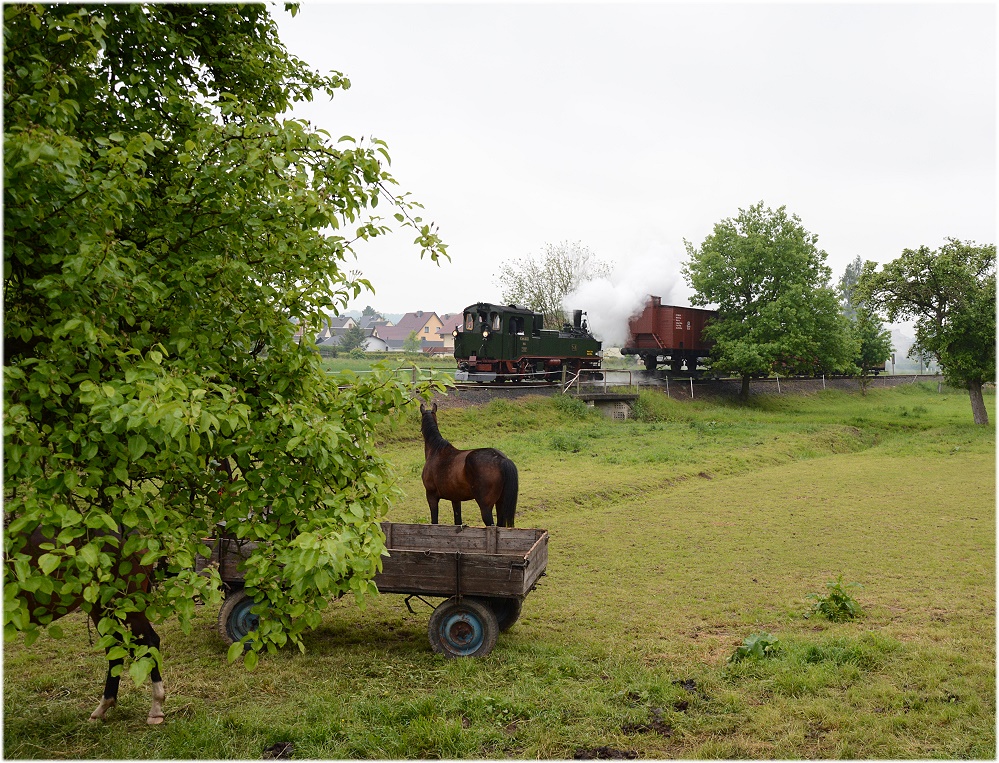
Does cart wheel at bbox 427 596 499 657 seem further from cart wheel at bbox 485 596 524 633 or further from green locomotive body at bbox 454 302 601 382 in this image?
green locomotive body at bbox 454 302 601 382

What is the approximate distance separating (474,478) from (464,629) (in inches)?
94.2

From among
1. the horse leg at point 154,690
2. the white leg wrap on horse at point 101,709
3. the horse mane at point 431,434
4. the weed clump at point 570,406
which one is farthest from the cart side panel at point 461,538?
the weed clump at point 570,406

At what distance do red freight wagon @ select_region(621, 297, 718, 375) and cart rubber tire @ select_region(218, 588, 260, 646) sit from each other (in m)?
32.9

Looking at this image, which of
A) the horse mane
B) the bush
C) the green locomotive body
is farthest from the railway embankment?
the horse mane

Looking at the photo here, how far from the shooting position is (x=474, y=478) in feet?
30.4

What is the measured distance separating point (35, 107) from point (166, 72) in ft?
5.62

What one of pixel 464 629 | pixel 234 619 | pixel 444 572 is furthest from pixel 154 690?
pixel 464 629

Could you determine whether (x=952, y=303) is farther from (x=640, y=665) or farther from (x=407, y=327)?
(x=407, y=327)

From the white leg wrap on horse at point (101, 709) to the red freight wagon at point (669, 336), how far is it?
3461cm

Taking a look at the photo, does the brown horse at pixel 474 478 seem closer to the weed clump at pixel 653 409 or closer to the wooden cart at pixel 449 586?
the wooden cart at pixel 449 586

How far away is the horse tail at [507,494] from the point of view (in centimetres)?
910

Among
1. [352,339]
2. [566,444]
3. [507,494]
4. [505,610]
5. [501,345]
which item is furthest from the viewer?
[352,339]

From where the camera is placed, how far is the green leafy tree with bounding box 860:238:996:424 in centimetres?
2845

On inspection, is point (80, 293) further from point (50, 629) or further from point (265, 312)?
point (50, 629)
